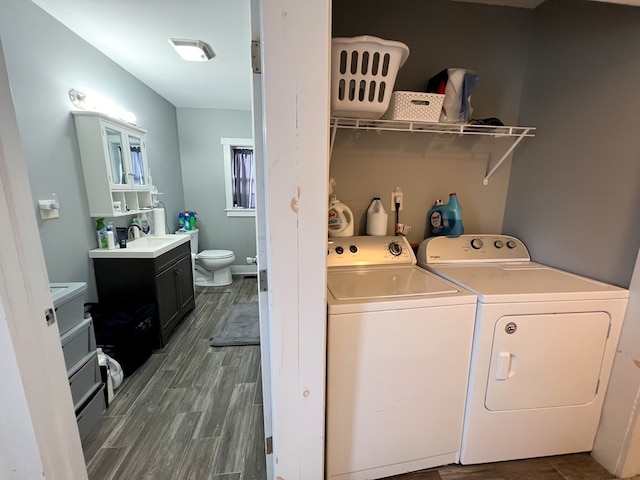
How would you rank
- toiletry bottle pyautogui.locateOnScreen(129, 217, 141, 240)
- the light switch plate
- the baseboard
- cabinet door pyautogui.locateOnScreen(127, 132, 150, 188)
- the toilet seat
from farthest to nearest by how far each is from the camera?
1. the baseboard
2. the toilet seat
3. toiletry bottle pyautogui.locateOnScreen(129, 217, 141, 240)
4. cabinet door pyautogui.locateOnScreen(127, 132, 150, 188)
5. the light switch plate

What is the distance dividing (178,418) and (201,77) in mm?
3002

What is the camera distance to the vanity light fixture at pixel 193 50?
6.96 feet

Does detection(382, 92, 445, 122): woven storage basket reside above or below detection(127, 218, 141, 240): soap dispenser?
above

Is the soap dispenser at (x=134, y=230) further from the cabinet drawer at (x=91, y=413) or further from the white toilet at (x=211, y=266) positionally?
the cabinet drawer at (x=91, y=413)

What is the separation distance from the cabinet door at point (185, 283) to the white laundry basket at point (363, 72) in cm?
228

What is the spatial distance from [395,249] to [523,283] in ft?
2.06

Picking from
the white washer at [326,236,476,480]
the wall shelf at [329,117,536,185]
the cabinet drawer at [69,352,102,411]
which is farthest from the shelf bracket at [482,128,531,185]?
the cabinet drawer at [69,352,102,411]

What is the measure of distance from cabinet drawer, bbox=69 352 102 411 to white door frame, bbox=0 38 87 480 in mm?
438

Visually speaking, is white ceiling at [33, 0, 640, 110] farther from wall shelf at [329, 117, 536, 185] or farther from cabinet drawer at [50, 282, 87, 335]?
cabinet drawer at [50, 282, 87, 335]

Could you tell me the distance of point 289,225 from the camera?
2.70 feet

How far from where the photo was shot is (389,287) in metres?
1.23

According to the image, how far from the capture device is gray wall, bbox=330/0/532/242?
1592mm

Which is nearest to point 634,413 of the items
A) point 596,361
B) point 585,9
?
point 596,361

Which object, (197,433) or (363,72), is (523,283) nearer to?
(363,72)
